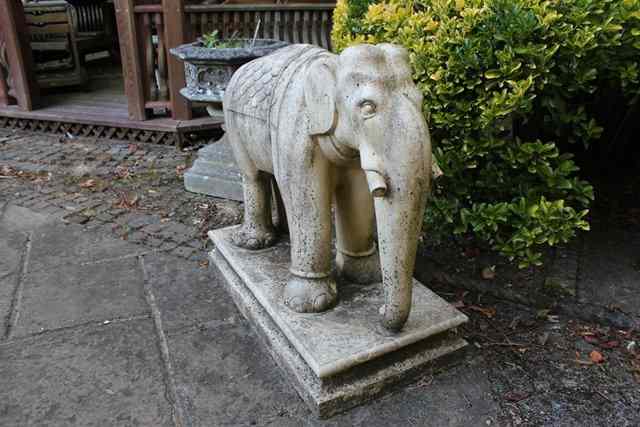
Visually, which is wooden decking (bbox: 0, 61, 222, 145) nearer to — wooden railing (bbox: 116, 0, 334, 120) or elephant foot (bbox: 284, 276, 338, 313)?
wooden railing (bbox: 116, 0, 334, 120)

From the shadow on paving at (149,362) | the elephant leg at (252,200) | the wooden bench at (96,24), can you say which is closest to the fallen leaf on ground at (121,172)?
the shadow on paving at (149,362)

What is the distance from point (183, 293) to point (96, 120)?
4.05m

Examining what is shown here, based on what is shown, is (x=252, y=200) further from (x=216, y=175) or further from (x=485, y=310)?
(x=216, y=175)

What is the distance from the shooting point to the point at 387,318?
2.14 meters

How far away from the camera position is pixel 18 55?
6578mm

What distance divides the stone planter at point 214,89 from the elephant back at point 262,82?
5.13 feet

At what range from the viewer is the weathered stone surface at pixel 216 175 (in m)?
4.50

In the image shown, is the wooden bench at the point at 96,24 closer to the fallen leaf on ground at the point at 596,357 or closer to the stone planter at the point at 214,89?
the stone planter at the point at 214,89

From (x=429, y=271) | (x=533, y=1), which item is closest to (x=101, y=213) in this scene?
(x=429, y=271)

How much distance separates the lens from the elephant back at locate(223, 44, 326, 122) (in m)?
2.35

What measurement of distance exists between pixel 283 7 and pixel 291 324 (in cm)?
455

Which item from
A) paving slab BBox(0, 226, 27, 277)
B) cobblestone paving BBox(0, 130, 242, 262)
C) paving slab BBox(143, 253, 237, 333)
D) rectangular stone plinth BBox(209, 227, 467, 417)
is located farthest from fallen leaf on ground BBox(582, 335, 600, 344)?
paving slab BBox(0, 226, 27, 277)

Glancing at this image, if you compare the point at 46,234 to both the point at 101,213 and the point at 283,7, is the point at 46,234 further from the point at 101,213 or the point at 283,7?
the point at 283,7

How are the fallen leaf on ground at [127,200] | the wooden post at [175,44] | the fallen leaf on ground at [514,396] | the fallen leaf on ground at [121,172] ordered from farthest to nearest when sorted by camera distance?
the wooden post at [175,44] < the fallen leaf on ground at [121,172] < the fallen leaf on ground at [127,200] < the fallen leaf on ground at [514,396]
